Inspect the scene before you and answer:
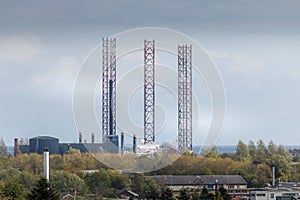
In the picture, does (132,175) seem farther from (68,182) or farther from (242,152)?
(242,152)

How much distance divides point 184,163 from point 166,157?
10.2 feet

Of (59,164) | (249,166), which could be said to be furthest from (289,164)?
(59,164)

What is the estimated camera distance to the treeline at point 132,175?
2074 inches

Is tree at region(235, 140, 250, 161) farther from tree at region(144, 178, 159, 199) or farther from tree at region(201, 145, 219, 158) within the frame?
tree at region(144, 178, 159, 199)

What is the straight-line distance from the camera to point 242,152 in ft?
244

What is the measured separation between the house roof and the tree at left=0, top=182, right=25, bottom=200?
14.1 meters

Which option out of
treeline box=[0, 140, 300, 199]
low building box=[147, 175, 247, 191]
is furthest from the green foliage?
low building box=[147, 175, 247, 191]

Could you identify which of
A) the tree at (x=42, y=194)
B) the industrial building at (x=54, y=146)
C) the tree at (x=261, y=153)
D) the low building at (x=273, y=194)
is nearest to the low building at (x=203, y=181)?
the low building at (x=273, y=194)

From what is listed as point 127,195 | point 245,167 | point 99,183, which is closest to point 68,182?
point 99,183

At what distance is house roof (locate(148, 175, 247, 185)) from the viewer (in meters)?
57.6

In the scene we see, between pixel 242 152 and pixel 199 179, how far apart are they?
16.2 m

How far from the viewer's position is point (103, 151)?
76812 millimetres

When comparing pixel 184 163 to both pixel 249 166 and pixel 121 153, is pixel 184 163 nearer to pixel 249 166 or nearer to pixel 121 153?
pixel 249 166

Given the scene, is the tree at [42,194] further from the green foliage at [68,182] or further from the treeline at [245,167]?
the treeline at [245,167]
